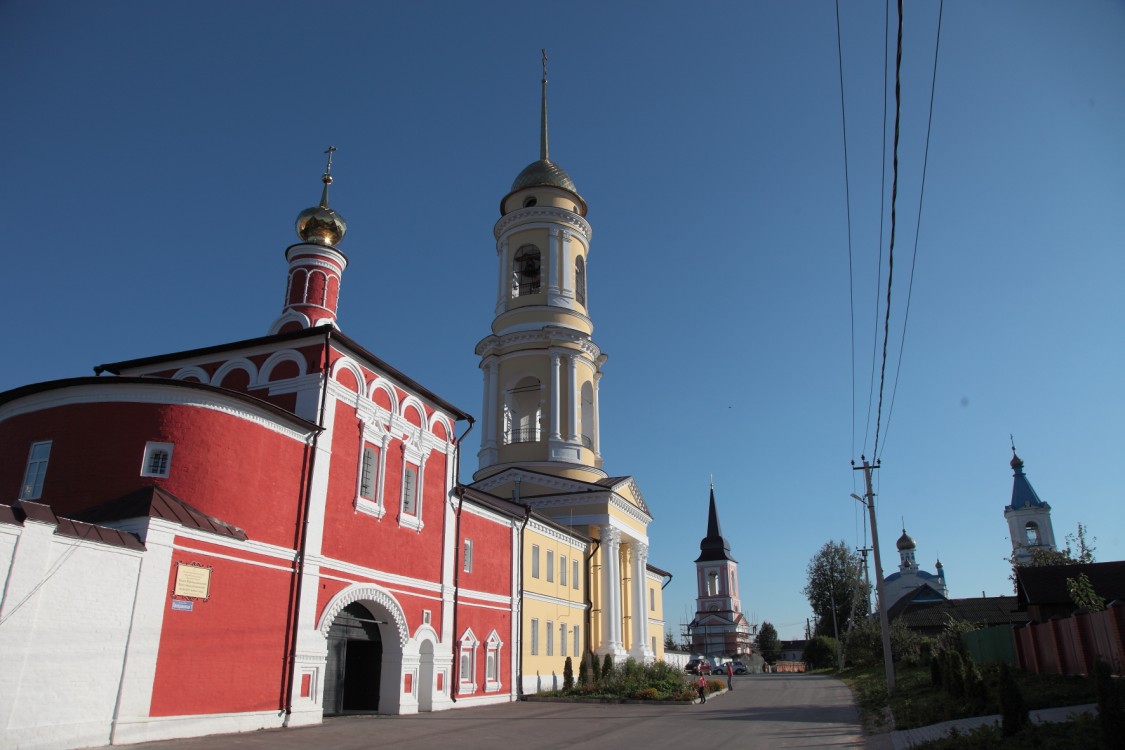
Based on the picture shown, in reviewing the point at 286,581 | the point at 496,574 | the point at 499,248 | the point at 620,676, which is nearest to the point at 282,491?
the point at 286,581

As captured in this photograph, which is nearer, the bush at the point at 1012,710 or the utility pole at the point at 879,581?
the bush at the point at 1012,710

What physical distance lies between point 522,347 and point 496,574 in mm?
13870

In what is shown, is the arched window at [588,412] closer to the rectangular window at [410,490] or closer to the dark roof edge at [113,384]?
the rectangular window at [410,490]

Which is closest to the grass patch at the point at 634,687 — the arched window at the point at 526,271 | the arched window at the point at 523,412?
the arched window at the point at 523,412

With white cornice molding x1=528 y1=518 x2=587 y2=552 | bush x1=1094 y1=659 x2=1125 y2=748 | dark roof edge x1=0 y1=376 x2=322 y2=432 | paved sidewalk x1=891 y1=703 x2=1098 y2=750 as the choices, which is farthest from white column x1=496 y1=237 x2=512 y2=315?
bush x1=1094 y1=659 x2=1125 y2=748

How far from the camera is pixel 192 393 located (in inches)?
599

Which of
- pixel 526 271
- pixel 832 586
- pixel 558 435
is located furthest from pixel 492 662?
pixel 832 586

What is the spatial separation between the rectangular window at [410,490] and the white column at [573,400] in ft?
49.6

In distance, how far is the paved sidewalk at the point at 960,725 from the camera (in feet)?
42.5

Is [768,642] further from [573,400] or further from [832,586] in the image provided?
[573,400]

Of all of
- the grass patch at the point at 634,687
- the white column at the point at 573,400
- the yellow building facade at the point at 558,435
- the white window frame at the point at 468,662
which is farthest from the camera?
the white column at the point at 573,400

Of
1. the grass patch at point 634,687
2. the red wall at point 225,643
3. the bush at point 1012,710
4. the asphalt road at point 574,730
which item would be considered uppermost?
the red wall at point 225,643

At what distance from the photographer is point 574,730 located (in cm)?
1656

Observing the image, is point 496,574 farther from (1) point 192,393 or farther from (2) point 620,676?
(1) point 192,393
